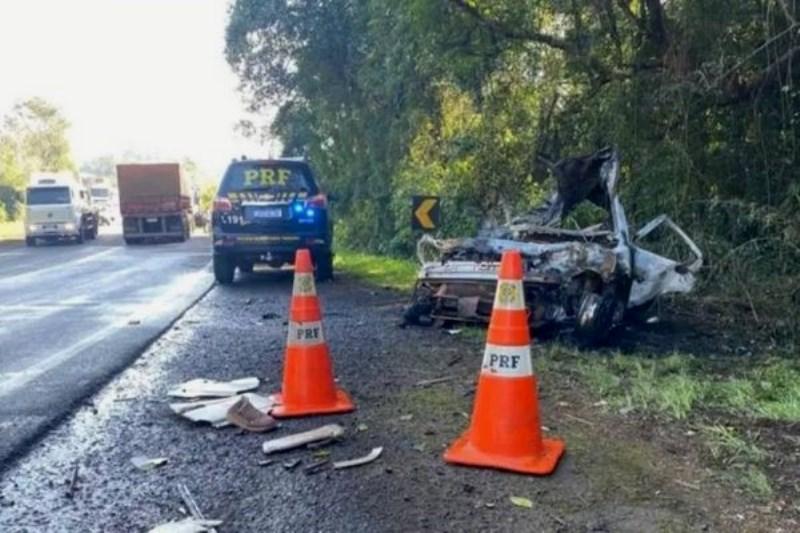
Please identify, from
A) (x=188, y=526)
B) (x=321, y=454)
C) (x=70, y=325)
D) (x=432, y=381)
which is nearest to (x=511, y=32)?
(x=432, y=381)

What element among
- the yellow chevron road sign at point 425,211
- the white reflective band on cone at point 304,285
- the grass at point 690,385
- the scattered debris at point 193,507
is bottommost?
the grass at point 690,385

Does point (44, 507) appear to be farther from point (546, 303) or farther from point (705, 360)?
point (705, 360)

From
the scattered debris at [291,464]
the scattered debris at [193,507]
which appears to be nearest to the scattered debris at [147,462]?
the scattered debris at [193,507]

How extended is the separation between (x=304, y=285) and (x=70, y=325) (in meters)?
4.54

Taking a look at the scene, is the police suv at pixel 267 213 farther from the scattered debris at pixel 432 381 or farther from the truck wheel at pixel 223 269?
the scattered debris at pixel 432 381

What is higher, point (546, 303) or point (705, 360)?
point (546, 303)

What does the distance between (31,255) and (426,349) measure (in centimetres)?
1832

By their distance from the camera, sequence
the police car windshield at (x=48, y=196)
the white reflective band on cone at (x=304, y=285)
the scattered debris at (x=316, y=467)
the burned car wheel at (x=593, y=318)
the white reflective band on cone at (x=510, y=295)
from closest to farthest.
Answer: the scattered debris at (x=316, y=467) < the white reflective band on cone at (x=510, y=295) < the white reflective band on cone at (x=304, y=285) < the burned car wheel at (x=593, y=318) < the police car windshield at (x=48, y=196)

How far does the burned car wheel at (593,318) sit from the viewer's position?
21.6 ft

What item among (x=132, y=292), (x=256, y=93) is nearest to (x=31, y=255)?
(x=256, y=93)

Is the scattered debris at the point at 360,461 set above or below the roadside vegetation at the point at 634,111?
below

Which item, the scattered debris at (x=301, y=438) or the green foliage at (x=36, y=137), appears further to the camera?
the green foliage at (x=36, y=137)

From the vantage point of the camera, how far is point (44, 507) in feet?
10.9

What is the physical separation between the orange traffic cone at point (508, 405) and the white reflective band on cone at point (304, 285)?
1480 mm
